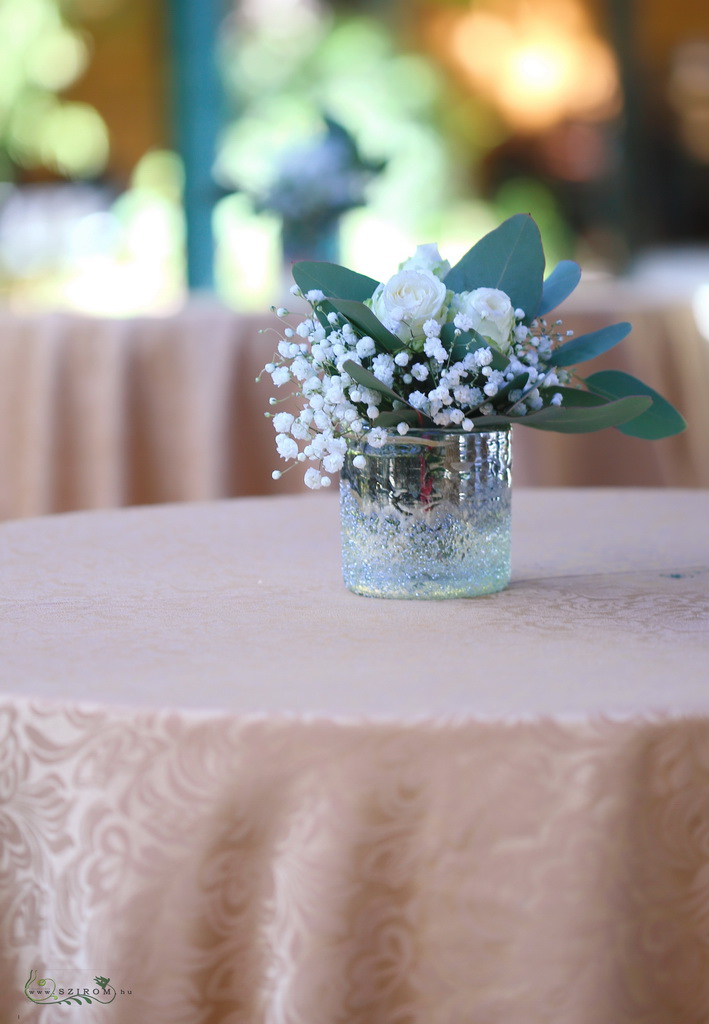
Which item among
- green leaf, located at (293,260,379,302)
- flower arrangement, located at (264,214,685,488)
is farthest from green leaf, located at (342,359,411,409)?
green leaf, located at (293,260,379,302)

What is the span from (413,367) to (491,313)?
0.26 feet

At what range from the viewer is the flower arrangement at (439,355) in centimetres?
96

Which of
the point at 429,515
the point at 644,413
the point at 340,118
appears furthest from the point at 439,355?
the point at 340,118

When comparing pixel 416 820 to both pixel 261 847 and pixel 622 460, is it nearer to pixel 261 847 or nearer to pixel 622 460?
pixel 261 847

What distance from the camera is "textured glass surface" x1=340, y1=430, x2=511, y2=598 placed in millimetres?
1003

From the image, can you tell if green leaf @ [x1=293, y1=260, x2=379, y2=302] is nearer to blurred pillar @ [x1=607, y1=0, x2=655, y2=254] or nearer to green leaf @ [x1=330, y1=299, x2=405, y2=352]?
green leaf @ [x1=330, y1=299, x2=405, y2=352]

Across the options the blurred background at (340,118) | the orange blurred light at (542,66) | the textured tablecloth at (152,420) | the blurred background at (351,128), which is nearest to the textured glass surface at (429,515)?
the textured tablecloth at (152,420)

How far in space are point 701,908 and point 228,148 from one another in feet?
16.7

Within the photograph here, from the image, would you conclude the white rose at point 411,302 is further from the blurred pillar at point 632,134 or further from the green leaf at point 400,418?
the blurred pillar at point 632,134

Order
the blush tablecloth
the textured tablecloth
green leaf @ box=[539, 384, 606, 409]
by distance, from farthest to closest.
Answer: the textured tablecloth < green leaf @ box=[539, 384, 606, 409] < the blush tablecloth

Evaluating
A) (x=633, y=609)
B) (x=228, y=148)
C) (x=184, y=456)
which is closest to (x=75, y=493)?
(x=184, y=456)

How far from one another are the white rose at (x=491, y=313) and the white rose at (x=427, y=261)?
7cm

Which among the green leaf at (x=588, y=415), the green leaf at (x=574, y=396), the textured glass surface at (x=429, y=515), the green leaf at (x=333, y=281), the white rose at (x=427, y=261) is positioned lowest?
the textured glass surface at (x=429, y=515)

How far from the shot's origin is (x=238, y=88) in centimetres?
535
